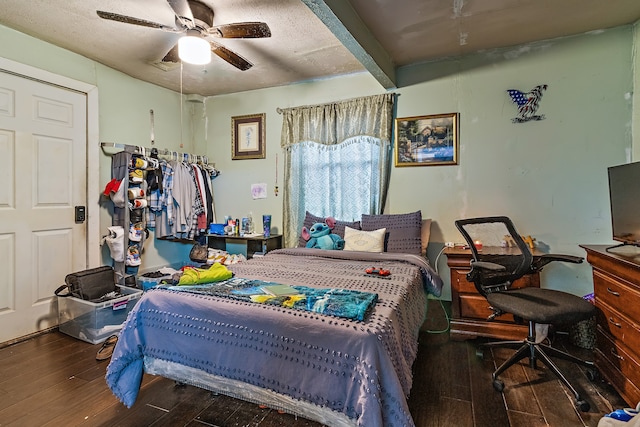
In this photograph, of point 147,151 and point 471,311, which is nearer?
point 471,311

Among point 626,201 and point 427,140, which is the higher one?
point 427,140

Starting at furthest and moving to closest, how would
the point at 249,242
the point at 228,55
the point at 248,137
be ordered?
the point at 248,137, the point at 249,242, the point at 228,55

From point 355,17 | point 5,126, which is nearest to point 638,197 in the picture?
point 355,17

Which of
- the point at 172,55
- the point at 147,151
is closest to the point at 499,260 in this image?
the point at 172,55

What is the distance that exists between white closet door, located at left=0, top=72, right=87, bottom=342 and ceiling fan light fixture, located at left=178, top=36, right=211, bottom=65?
1.41 metres

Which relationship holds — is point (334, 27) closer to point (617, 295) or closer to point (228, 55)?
point (228, 55)

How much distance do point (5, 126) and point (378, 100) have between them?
329 centimetres

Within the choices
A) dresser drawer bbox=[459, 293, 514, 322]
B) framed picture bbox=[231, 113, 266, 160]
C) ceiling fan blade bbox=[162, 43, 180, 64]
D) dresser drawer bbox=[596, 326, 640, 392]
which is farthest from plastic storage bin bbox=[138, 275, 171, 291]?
dresser drawer bbox=[596, 326, 640, 392]

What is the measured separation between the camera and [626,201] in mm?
1961

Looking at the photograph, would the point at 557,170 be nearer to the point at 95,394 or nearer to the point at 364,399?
the point at 364,399

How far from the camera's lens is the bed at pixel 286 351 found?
1197 millimetres

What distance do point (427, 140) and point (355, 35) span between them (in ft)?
4.50

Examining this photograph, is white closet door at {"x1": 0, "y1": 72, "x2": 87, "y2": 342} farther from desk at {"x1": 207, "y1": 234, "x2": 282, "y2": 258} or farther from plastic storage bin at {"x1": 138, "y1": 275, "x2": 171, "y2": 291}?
desk at {"x1": 207, "y1": 234, "x2": 282, "y2": 258}

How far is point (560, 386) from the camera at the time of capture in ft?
6.19
